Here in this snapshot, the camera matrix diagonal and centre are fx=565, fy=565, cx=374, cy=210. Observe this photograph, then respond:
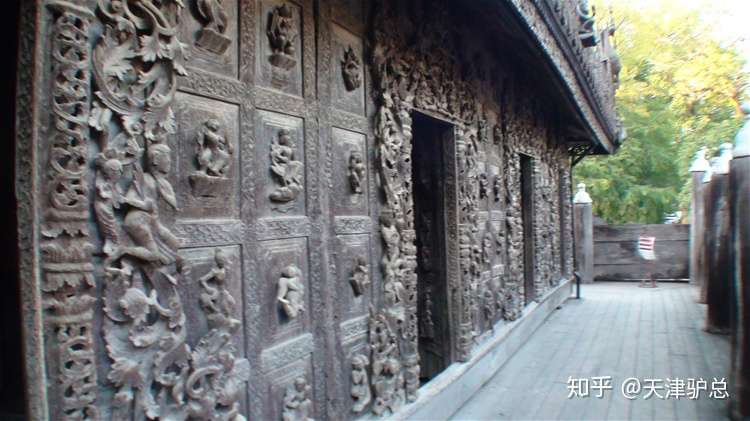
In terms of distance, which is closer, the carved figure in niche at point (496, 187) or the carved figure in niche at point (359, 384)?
the carved figure in niche at point (359, 384)

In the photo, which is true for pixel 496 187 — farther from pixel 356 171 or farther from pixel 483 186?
pixel 356 171

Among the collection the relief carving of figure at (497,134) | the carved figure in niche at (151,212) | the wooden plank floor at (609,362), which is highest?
the relief carving of figure at (497,134)

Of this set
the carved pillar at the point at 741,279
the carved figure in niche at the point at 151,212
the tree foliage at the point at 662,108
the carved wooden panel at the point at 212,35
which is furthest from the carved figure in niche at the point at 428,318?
the tree foliage at the point at 662,108

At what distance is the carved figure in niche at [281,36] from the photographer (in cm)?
244

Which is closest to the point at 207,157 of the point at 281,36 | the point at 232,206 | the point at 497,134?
the point at 232,206

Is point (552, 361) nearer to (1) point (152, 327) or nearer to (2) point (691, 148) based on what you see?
(1) point (152, 327)

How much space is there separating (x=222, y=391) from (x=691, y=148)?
1928 cm

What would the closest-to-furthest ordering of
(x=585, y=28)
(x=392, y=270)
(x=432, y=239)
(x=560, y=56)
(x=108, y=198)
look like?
(x=108, y=198) → (x=392, y=270) → (x=432, y=239) → (x=560, y=56) → (x=585, y=28)

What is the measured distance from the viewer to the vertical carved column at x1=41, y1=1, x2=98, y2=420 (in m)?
1.43

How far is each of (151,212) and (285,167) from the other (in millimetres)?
823

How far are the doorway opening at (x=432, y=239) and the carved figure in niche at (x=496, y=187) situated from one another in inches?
60.1

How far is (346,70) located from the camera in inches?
120

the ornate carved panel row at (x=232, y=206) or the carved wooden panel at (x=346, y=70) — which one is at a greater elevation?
the carved wooden panel at (x=346, y=70)

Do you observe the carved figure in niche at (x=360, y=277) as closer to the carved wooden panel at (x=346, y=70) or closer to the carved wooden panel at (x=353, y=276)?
the carved wooden panel at (x=353, y=276)
